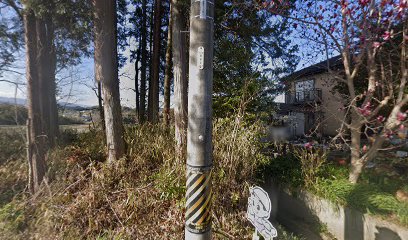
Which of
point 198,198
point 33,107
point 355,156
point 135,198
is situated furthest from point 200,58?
point 355,156

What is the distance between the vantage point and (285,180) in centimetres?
572

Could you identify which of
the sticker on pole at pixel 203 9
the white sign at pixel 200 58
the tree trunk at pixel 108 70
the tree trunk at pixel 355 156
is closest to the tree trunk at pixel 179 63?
the tree trunk at pixel 108 70

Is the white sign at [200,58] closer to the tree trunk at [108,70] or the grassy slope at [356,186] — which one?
the tree trunk at [108,70]

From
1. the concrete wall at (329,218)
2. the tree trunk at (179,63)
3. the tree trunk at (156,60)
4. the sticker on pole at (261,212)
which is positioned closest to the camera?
the sticker on pole at (261,212)

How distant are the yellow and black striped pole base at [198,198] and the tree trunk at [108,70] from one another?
3243mm

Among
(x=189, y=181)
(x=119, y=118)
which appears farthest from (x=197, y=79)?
(x=119, y=118)

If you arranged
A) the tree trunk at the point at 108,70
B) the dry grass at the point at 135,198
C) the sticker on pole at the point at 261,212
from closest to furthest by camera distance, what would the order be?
the sticker on pole at the point at 261,212 → the dry grass at the point at 135,198 → the tree trunk at the point at 108,70

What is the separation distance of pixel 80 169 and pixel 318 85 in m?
14.8

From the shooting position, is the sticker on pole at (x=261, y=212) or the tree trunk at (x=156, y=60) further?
the tree trunk at (x=156, y=60)

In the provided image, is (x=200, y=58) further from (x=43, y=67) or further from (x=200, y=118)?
(x=43, y=67)

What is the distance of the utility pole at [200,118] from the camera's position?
2.22 meters

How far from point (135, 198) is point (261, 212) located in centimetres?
231

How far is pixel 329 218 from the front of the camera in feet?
15.4

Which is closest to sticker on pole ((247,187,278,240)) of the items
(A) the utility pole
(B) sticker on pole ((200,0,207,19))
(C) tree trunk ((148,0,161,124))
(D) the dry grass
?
(A) the utility pole
